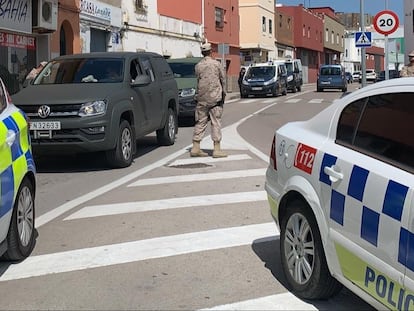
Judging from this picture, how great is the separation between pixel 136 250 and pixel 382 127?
271cm

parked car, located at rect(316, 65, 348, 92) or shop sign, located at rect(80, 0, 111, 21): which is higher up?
shop sign, located at rect(80, 0, 111, 21)

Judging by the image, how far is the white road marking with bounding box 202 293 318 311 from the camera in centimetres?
412

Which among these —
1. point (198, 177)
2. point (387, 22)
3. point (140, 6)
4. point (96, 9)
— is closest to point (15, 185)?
point (198, 177)

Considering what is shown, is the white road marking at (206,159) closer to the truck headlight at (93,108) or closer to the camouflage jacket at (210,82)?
the camouflage jacket at (210,82)

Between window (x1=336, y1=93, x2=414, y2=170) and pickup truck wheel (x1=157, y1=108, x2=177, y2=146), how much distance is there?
8.73m

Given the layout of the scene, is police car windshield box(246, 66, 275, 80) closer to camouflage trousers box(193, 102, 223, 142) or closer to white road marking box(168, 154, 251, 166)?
white road marking box(168, 154, 251, 166)

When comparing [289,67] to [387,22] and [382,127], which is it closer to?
[387,22]

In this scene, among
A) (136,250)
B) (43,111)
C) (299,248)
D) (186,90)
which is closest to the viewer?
(299,248)

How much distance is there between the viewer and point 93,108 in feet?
30.5

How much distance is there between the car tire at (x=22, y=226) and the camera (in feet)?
16.3

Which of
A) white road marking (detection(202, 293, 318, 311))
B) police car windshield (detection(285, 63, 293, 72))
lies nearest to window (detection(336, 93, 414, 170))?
white road marking (detection(202, 293, 318, 311))

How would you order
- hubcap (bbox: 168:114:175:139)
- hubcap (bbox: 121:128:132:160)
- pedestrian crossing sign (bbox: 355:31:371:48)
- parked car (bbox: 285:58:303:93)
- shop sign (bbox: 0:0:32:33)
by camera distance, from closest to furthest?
hubcap (bbox: 121:128:132:160)
hubcap (bbox: 168:114:175:139)
shop sign (bbox: 0:0:32:33)
pedestrian crossing sign (bbox: 355:31:371:48)
parked car (bbox: 285:58:303:93)

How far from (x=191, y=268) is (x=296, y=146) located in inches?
53.4

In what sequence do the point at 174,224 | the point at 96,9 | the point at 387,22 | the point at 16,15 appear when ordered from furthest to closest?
1. the point at 96,9
2. the point at 16,15
3. the point at 387,22
4. the point at 174,224
